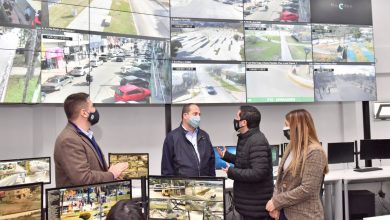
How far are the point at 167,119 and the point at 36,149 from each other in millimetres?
1412

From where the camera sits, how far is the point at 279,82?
14.1ft

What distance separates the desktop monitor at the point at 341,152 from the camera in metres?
4.55

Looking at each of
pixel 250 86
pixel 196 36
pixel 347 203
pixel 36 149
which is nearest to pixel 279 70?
pixel 250 86

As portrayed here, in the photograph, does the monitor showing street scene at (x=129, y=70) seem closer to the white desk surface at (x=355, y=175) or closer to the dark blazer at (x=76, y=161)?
the dark blazer at (x=76, y=161)

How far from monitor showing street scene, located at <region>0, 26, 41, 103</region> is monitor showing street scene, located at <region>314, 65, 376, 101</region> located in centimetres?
313

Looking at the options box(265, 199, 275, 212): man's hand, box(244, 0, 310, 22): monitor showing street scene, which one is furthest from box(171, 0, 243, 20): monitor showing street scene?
box(265, 199, 275, 212): man's hand

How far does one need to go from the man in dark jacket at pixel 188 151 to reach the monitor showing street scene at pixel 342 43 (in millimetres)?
2333

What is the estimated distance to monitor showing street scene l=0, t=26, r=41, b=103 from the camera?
299 cm

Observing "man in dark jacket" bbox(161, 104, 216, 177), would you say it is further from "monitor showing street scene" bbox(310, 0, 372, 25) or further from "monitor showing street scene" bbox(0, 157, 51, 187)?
"monitor showing street scene" bbox(310, 0, 372, 25)

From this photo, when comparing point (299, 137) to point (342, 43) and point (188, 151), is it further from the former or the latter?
point (342, 43)

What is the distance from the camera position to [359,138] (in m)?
5.06

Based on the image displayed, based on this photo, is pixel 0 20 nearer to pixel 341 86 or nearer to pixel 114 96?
pixel 114 96

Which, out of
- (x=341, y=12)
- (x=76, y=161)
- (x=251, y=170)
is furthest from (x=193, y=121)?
(x=341, y=12)

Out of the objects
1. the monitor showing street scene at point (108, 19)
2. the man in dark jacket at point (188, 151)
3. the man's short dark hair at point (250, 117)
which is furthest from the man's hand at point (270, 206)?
the monitor showing street scene at point (108, 19)
